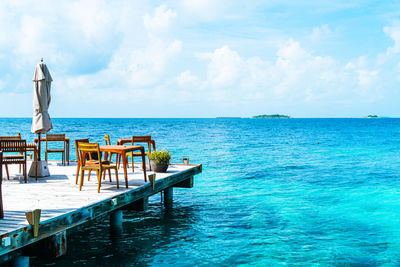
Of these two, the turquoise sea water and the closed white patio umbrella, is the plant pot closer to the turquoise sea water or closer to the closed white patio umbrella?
the turquoise sea water

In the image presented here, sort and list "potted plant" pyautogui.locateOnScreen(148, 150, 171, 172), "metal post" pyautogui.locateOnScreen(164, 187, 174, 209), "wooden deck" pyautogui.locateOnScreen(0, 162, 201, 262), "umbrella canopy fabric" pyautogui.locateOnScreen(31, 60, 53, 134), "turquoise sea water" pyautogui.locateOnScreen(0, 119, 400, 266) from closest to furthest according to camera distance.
A: "wooden deck" pyautogui.locateOnScreen(0, 162, 201, 262)
"turquoise sea water" pyautogui.locateOnScreen(0, 119, 400, 266)
"umbrella canopy fabric" pyautogui.locateOnScreen(31, 60, 53, 134)
"potted plant" pyautogui.locateOnScreen(148, 150, 171, 172)
"metal post" pyautogui.locateOnScreen(164, 187, 174, 209)

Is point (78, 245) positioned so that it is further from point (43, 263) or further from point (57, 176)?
point (57, 176)

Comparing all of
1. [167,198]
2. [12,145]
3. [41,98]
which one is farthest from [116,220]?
[41,98]

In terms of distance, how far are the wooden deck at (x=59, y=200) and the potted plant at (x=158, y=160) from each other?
302 mm

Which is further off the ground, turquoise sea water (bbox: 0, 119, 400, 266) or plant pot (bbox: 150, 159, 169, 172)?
plant pot (bbox: 150, 159, 169, 172)

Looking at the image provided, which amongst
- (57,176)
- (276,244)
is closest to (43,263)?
(57,176)

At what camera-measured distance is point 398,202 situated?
14.5 m

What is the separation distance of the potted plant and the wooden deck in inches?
11.9

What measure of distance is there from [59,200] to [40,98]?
3918 millimetres

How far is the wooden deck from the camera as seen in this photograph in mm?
5461

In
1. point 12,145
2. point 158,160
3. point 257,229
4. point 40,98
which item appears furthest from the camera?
point 158,160

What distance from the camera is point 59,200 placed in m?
7.29

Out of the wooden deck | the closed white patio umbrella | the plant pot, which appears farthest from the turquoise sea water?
the closed white patio umbrella

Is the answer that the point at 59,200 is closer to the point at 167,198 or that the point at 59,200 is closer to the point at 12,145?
the point at 12,145
